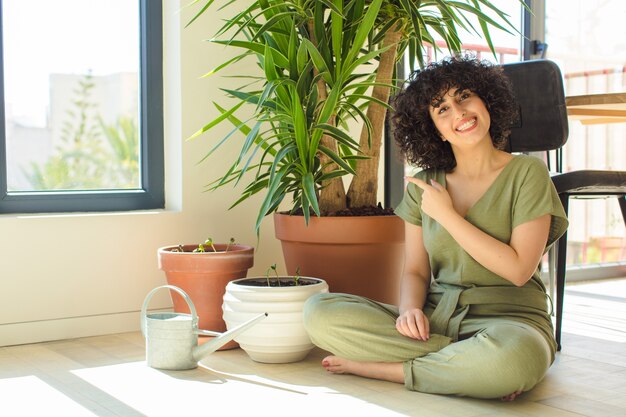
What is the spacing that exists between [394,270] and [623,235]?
94.0 inches

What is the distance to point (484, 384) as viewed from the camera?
2.03m

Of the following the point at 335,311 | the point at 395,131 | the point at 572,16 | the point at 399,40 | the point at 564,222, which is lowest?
the point at 335,311

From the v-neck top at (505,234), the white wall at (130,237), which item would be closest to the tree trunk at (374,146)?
the white wall at (130,237)

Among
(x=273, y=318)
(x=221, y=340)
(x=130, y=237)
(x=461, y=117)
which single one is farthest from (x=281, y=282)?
(x=461, y=117)

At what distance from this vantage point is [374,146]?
2.96 m

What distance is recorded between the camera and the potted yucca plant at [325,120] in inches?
104

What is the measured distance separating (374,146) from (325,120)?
13.8 inches

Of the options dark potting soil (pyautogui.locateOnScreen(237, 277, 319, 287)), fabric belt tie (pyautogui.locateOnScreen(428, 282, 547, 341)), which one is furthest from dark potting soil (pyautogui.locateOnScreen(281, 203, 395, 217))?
fabric belt tie (pyautogui.locateOnScreen(428, 282, 547, 341))

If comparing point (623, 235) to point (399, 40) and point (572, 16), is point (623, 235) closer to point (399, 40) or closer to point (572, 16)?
point (572, 16)

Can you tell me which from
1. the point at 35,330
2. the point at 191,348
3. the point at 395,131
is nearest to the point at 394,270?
the point at 395,131

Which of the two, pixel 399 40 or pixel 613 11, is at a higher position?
pixel 613 11

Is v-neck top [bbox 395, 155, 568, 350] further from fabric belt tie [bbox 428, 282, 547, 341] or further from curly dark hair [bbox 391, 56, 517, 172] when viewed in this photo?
curly dark hair [bbox 391, 56, 517, 172]

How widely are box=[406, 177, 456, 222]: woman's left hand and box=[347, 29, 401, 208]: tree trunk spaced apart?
62 centimetres

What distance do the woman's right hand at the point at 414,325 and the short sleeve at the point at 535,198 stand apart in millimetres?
354
